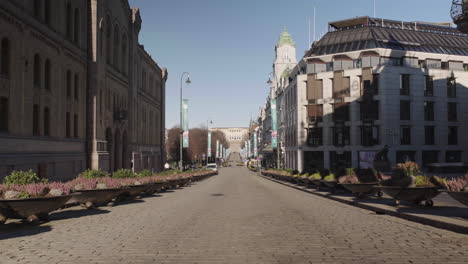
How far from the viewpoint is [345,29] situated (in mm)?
73062

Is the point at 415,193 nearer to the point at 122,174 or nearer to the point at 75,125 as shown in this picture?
the point at 122,174

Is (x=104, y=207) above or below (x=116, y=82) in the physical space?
below

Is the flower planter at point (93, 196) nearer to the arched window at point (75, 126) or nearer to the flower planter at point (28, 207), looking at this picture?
the flower planter at point (28, 207)

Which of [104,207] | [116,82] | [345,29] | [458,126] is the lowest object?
[104,207]

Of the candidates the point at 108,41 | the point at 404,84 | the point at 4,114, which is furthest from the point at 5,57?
the point at 404,84

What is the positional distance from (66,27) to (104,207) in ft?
65.0

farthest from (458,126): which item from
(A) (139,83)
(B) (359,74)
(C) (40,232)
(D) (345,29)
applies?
(C) (40,232)

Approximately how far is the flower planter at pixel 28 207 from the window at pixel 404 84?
194 feet

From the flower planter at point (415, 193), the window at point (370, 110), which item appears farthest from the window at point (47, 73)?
the window at point (370, 110)

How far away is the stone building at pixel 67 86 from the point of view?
23266 millimetres

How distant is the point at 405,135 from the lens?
61.8 metres

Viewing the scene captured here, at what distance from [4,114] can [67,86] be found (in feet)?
32.8

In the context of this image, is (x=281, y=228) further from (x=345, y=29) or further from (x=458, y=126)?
(x=345, y=29)

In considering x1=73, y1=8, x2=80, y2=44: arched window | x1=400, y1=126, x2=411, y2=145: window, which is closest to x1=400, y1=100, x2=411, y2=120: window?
x1=400, y1=126, x2=411, y2=145: window
